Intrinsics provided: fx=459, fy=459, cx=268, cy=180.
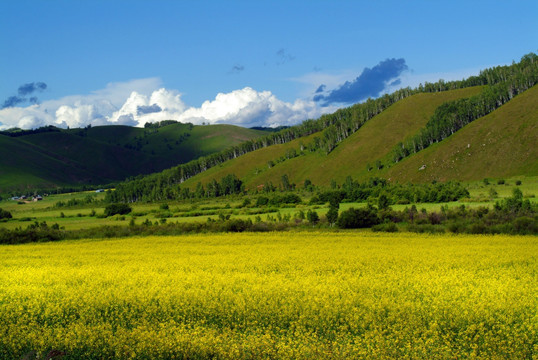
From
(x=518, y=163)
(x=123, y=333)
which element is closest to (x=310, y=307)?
(x=123, y=333)

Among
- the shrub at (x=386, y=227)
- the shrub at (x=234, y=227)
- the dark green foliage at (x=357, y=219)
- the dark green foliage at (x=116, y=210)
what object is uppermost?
the dark green foliage at (x=116, y=210)

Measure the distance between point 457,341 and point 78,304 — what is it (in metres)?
17.4

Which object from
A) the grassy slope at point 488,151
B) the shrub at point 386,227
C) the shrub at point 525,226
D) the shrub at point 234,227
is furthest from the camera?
the grassy slope at point 488,151

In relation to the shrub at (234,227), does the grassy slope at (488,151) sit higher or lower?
higher

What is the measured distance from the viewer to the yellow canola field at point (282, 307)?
16750mm

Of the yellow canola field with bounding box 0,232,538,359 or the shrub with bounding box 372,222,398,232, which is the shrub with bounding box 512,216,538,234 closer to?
the shrub with bounding box 372,222,398,232

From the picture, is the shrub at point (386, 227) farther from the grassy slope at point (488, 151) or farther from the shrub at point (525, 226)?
the grassy slope at point (488, 151)

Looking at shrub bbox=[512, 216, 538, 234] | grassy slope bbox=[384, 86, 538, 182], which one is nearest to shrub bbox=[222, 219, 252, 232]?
shrub bbox=[512, 216, 538, 234]

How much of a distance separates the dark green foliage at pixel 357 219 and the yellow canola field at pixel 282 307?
28743 mm

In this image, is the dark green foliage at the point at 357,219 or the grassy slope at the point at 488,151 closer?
the dark green foliage at the point at 357,219

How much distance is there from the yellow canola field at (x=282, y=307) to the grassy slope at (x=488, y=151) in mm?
129300

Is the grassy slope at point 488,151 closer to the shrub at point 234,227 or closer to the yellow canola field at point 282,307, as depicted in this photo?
the shrub at point 234,227

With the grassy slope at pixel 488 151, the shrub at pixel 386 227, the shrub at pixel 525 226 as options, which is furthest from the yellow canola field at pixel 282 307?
the grassy slope at pixel 488 151

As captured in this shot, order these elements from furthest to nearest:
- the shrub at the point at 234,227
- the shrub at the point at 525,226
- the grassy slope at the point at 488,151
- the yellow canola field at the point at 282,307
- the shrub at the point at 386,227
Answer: the grassy slope at the point at 488,151
the shrub at the point at 234,227
the shrub at the point at 386,227
the shrub at the point at 525,226
the yellow canola field at the point at 282,307
